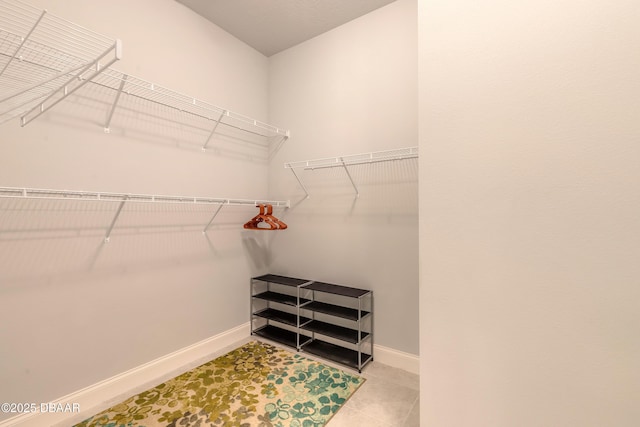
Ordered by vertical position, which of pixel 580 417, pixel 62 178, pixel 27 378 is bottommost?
pixel 27 378

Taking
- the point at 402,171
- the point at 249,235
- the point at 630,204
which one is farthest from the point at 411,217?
the point at 249,235

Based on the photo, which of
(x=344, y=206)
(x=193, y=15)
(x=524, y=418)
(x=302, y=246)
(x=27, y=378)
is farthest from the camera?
(x=302, y=246)

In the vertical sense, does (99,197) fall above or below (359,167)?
below

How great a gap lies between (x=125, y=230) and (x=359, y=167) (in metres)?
1.93

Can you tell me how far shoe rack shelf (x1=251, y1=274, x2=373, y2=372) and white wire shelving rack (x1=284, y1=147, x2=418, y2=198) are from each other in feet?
3.03

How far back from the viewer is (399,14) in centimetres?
235

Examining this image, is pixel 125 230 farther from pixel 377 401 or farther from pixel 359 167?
pixel 377 401

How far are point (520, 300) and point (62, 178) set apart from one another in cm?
258

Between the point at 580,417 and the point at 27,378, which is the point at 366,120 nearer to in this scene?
the point at 580,417

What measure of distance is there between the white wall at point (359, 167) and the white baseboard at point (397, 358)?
0.15ft

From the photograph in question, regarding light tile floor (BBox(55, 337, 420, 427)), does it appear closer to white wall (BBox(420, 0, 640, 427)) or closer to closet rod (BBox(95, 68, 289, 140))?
white wall (BBox(420, 0, 640, 427))

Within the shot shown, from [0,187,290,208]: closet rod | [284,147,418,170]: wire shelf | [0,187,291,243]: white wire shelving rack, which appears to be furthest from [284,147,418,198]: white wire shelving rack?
[0,187,291,243]: white wire shelving rack

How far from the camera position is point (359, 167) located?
2.56m

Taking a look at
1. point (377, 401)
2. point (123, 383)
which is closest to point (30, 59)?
point (123, 383)
